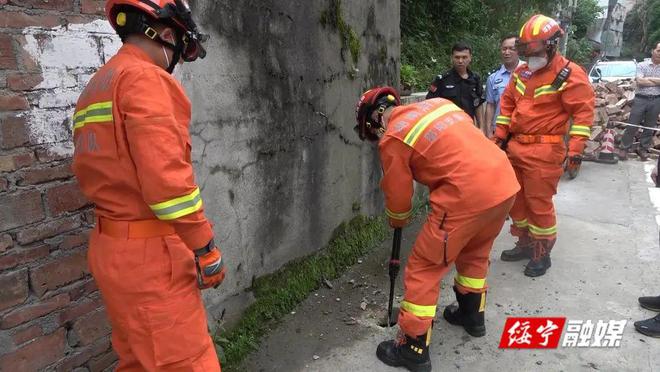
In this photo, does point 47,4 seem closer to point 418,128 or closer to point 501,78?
point 418,128

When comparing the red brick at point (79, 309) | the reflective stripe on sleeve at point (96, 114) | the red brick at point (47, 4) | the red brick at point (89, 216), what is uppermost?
the red brick at point (47, 4)

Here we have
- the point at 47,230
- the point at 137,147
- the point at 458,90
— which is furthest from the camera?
the point at 458,90

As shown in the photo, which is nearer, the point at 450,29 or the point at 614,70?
the point at 450,29

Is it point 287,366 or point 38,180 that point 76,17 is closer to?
point 38,180

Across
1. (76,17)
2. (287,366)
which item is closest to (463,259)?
(287,366)

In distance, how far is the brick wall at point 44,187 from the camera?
1966 mm

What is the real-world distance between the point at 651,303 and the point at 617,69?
14.7m

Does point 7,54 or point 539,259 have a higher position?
point 7,54

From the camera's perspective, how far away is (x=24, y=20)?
1.96 meters

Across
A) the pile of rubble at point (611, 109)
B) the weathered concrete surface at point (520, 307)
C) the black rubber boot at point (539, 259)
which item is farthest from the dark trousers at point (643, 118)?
the black rubber boot at point (539, 259)

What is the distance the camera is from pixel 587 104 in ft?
12.2

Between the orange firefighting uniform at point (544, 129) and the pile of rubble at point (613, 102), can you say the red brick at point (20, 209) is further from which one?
the pile of rubble at point (613, 102)

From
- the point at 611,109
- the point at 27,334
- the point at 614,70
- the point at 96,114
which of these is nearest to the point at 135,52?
the point at 96,114

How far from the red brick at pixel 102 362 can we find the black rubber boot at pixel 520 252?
3.33 meters
